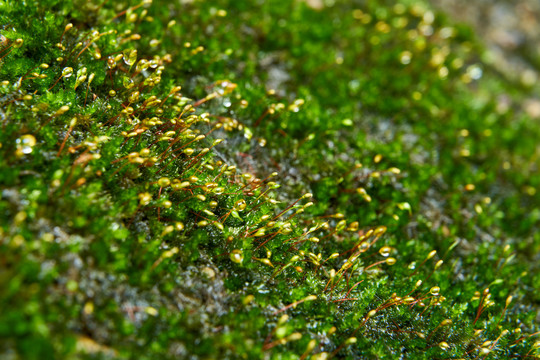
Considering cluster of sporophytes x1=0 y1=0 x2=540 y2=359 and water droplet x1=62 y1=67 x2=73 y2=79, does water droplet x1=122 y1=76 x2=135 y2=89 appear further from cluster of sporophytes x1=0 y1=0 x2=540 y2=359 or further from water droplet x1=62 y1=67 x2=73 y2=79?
water droplet x1=62 y1=67 x2=73 y2=79

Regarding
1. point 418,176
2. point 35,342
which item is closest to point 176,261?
point 35,342

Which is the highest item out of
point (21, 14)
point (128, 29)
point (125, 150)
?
point (21, 14)

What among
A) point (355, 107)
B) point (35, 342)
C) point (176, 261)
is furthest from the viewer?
point (355, 107)

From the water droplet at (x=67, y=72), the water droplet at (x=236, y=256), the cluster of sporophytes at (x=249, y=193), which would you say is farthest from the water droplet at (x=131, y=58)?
the water droplet at (x=236, y=256)

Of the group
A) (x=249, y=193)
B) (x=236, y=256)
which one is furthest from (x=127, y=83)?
(x=236, y=256)

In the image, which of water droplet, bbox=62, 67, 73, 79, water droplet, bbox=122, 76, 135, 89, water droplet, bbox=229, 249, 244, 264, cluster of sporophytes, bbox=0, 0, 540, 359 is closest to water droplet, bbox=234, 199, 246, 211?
cluster of sporophytes, bbox=0, 0, 540, 359

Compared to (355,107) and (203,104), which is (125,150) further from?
(355,107)

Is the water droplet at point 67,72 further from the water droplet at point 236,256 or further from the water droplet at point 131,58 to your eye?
the water droplet at point 236,256

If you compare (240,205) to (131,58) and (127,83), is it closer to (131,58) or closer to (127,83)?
(127,83)

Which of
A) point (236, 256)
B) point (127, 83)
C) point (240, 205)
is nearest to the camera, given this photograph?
point (236, 256)
